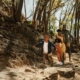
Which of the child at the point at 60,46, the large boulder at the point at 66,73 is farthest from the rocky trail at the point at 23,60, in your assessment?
the child at the point at 60,46

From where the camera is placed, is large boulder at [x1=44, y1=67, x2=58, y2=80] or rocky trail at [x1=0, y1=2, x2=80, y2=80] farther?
rocky trail at [x1=0, y1=2, x2=80, y2=80]

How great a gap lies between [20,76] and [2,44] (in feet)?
10.5

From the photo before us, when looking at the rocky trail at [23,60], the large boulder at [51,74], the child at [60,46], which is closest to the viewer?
the large boulder at [51,74]

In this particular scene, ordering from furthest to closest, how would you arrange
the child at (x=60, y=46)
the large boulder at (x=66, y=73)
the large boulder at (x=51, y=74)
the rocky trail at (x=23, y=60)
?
the child at (x=60, y=46) < the large boulder at (x=66, y=73) < the rocky trail at (x=23, y=60) < the large boulder at (x=51, y=74)

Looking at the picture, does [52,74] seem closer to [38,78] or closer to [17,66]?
[38,78]

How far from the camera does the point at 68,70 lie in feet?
23.9

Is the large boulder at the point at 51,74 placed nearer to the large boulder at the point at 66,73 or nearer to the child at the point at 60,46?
the large boulder at the point at 66,73

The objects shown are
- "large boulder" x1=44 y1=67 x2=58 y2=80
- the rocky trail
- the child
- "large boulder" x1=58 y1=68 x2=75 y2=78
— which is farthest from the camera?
the child

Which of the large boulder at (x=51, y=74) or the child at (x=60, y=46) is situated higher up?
the child at (x=60, y=46)

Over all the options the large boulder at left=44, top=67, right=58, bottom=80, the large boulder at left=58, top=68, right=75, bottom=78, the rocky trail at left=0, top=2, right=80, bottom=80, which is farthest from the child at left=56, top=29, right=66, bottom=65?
the large boulder at left=44, top=67, right=58, bottom=80

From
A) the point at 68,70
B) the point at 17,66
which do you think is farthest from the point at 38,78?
the point at 17,66

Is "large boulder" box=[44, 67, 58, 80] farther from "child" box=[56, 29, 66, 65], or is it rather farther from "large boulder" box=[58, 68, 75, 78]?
"child" box=[56, 29, 66, 65]

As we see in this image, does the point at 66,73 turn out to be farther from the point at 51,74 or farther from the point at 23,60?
the point at 23,60

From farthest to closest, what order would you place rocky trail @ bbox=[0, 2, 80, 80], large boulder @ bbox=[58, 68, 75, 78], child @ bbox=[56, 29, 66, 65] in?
1. child @ bbox=[56, 29, 66, 65]
2. large boulder @ bbox=[58, 68, 75, 78]
3. rocky trail @ bbox=[0, 2, 80, 80]
